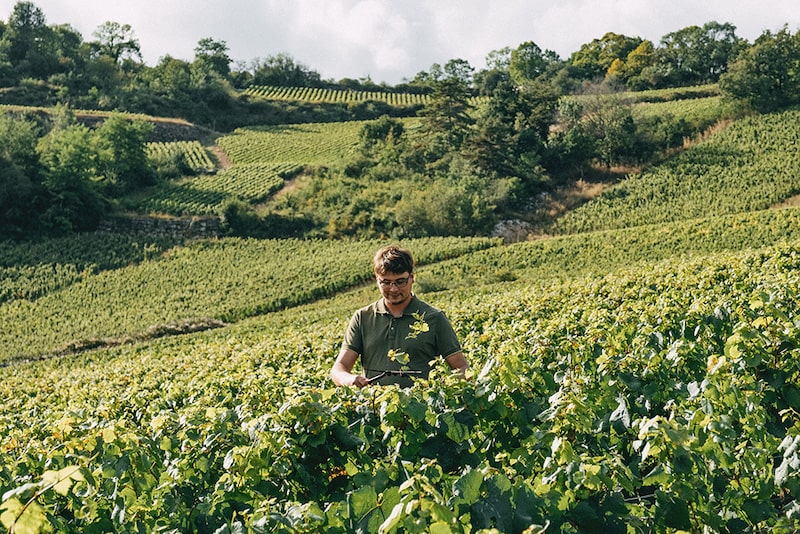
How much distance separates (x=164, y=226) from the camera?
167ft

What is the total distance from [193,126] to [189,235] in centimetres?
3456

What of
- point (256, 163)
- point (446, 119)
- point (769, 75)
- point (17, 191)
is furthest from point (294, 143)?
point (769, 75)

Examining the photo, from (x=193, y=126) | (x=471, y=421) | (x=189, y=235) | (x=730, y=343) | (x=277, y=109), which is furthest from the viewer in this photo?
(x=277, y=109)

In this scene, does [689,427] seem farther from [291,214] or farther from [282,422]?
[291,214]

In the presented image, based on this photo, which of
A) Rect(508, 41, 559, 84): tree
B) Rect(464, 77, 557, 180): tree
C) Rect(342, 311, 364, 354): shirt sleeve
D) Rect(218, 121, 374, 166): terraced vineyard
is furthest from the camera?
Rect(508, 41, 559, 84): tree

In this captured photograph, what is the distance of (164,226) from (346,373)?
161 feet

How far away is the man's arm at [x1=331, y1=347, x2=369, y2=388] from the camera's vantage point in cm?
491

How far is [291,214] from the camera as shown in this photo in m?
53.2

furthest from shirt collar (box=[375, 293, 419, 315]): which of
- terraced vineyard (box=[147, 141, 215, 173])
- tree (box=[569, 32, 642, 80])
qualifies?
tree (box=[569, 32, 642, 80])

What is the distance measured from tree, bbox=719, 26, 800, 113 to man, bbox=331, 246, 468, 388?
6271cm

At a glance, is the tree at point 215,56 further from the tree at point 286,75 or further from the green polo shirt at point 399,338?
the green polo shirt at point 399,338

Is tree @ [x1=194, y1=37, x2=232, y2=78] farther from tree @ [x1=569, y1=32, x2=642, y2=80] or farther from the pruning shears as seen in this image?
the pruning shears

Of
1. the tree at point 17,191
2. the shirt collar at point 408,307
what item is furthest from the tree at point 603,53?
the shirt collar at point 408,307

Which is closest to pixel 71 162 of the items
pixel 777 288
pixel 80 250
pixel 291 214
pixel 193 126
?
pixel 80 250
